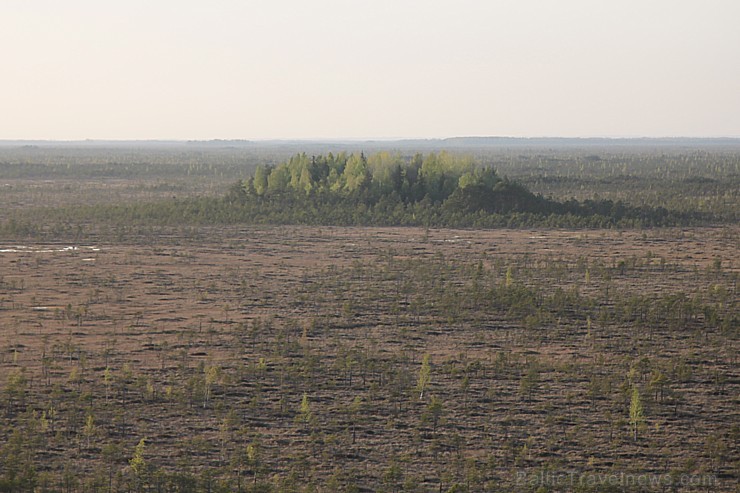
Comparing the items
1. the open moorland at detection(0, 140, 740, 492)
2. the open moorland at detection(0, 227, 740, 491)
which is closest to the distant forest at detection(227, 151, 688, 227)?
the open moorland at detection(0, 140, 740, 492)

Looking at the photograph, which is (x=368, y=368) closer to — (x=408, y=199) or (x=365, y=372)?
(x=365, y=372)

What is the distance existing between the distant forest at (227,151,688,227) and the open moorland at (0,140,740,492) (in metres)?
12.9

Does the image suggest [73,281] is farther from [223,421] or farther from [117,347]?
[223,421]

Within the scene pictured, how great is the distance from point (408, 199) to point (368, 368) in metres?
42.0

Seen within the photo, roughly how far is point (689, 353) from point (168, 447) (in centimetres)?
1294

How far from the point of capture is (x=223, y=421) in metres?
19.2

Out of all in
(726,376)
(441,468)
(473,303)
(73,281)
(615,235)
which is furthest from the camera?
(615,235)

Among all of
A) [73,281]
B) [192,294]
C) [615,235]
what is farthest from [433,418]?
[615,235]

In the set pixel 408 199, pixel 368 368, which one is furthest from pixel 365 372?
pixel 408 199

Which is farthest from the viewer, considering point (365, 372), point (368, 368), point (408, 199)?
point (408, 199)

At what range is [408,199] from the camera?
64500 mm

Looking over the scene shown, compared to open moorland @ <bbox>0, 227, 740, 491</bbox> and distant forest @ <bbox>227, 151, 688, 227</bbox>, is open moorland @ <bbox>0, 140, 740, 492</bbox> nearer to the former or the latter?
open moorland @ <bbox>0, 227, 740, 491</bbox>

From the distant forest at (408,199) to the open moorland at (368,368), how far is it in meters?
12.9

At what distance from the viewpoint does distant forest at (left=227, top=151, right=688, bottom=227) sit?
192 ft
